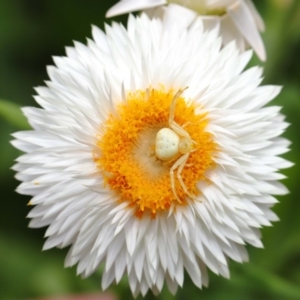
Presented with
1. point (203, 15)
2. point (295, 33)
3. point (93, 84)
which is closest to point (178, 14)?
point (203, 15)

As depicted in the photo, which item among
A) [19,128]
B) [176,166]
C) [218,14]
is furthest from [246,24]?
[19,128]

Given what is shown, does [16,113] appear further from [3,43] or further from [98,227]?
[3,43]

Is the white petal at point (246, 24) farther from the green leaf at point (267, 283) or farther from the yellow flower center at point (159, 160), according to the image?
the green leaf at point (267, 283)

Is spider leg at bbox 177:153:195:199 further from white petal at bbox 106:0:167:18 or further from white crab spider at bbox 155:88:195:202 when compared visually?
white petal at bbox 106:0:167:18

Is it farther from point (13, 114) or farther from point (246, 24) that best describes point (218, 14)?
point (13, 114)

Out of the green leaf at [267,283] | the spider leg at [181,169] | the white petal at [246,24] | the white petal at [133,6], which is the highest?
the white petal at [133,6]

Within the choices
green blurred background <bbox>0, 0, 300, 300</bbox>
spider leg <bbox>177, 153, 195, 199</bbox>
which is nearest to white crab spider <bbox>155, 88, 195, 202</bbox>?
spider leg <bbox>177, 153, 195, 199</bbox>

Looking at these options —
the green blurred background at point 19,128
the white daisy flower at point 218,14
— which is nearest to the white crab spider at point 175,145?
the white daisy flower at point 218,14
